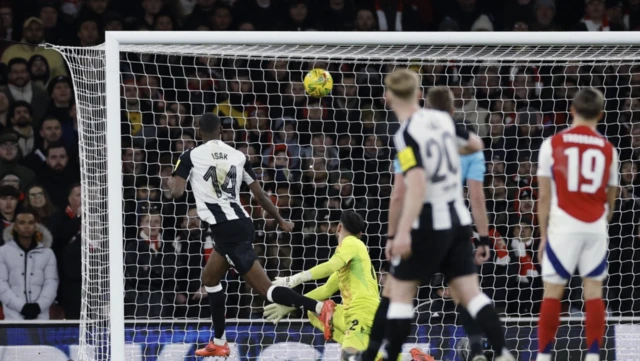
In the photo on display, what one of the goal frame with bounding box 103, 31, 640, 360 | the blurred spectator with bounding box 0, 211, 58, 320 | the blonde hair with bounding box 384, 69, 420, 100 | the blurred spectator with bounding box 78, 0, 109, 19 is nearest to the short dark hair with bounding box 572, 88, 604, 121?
the blonde hair with bounding box 384, 69, 420, 100

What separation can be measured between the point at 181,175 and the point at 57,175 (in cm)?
296

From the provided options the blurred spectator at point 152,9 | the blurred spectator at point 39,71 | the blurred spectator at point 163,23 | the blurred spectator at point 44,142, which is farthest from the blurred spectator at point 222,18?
the blurred spectator at point 44,142

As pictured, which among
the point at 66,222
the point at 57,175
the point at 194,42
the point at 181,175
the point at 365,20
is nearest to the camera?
the point at 194,42

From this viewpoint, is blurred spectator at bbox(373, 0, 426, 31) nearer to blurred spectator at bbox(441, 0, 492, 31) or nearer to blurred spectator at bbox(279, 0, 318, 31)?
blurred spectator at bbox(441, 0, 492, 31)

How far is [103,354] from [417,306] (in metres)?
2.90

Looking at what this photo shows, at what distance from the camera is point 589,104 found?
7.06 m

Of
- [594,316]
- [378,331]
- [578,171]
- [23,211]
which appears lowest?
[378,331]

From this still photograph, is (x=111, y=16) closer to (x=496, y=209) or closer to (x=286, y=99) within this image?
(x=286, y=99)

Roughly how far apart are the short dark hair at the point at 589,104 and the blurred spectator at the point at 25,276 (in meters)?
5.85

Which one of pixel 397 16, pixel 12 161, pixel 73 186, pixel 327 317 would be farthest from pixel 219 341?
pixel 397 16

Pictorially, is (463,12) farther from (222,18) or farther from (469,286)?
(469,286)

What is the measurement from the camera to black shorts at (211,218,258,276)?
31.2 ft

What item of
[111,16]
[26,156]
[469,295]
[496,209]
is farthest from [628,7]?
[469,295]

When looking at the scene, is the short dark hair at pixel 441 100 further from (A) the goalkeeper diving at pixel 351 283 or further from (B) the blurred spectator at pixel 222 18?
(B) the blurred spectator at pixel 222 18
